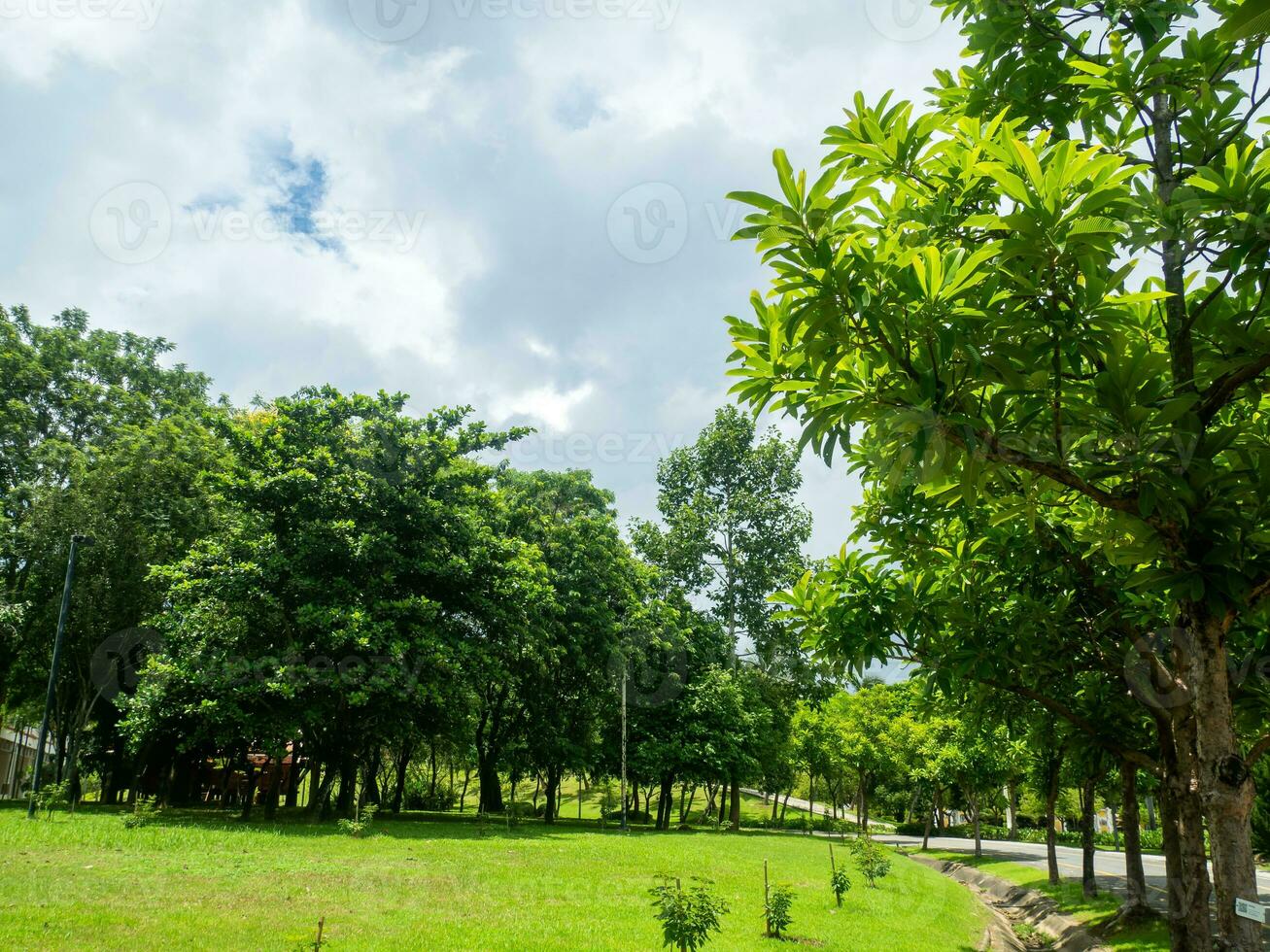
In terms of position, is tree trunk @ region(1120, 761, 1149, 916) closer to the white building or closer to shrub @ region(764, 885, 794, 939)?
shrub @ region(764, 885, 794, 939)

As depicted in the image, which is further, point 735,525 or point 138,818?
point 735,525

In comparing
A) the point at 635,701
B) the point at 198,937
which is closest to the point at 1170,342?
the point at 198,937

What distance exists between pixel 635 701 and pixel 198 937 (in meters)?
26.9

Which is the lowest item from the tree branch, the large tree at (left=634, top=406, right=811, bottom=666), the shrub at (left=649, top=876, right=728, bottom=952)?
the shrub at (left=649, top=876, right=728, bottom=952)

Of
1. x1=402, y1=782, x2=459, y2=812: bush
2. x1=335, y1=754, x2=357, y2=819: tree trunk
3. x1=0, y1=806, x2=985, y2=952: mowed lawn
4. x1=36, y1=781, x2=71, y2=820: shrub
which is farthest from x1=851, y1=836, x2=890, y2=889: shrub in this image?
x1=402, y1=782, x2=459, y2=812: bush

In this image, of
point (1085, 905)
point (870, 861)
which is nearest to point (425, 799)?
point (870, 861)

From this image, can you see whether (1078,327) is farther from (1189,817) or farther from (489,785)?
(489,785)

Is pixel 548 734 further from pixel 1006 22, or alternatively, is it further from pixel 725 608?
pixel 1006 22

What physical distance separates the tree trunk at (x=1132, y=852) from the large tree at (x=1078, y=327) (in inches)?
401

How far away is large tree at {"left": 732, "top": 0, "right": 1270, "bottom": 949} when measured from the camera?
2.91 m

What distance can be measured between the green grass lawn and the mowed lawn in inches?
72.9

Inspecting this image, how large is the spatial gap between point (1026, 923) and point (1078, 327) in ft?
59.1

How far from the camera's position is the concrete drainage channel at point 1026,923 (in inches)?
508

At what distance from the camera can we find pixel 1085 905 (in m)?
15.3
